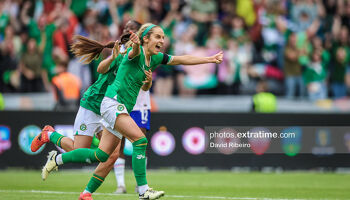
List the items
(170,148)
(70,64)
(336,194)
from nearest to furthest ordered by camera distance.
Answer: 1. (336,194)
2. (170,148)
3. (70,64)

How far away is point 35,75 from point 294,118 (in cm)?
661

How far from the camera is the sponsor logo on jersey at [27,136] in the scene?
1444cm

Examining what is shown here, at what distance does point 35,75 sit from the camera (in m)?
17.3

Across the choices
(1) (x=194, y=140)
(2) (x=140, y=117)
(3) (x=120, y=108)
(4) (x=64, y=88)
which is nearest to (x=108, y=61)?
(3) (x=120, y=108)

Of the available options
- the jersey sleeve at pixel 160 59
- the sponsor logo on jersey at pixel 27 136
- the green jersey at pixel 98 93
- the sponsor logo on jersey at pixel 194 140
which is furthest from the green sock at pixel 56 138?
the sponsor logo on jersey at pixel 194 140

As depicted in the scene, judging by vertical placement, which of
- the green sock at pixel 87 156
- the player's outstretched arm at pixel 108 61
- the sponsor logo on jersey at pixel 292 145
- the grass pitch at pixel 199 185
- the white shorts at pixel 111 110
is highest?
the player's outstretched arm at pixel 108 61

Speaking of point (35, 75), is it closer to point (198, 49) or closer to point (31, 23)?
point (31, 23)

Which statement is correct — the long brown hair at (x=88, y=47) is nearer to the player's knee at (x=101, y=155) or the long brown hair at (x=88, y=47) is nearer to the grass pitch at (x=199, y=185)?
the player's knee at (x=101, y=155)

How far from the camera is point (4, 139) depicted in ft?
47.3

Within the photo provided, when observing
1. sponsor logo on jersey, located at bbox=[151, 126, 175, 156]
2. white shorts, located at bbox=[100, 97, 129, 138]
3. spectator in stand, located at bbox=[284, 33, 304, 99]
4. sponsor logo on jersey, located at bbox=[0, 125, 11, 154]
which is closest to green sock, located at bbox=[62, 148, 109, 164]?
white shorts, located at bbox=[100, 97, 129, 138]

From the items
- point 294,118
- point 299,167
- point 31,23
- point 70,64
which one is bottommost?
point 299,167

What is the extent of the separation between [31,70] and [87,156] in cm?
956

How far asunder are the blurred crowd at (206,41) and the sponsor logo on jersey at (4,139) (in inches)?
87.5

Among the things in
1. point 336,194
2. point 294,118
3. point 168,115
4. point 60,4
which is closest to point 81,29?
point 60,4
